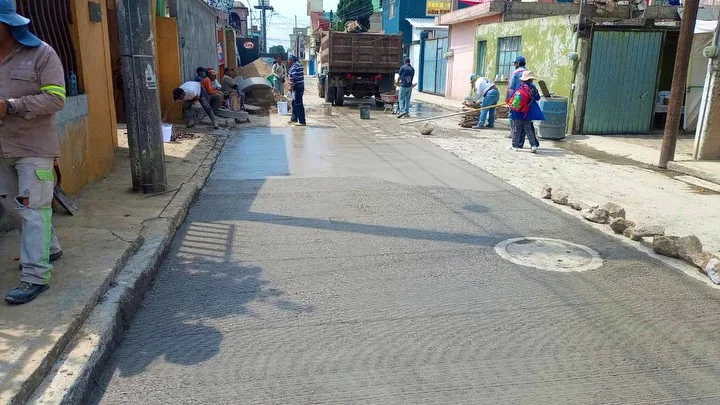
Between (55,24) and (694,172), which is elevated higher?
(55,24)

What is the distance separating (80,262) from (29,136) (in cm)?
103

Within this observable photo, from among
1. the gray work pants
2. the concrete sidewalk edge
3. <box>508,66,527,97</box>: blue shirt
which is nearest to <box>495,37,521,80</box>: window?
<box>508,66,527,97</box>: blue shirt

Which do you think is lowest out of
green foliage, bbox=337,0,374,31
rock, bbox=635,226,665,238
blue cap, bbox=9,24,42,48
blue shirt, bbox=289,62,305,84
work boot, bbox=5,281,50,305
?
rock, bbox=635,226,665,238

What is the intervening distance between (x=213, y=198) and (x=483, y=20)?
57.6 ft

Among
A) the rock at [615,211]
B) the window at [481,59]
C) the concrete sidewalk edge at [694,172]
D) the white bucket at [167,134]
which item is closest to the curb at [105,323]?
the rock at [615,211]

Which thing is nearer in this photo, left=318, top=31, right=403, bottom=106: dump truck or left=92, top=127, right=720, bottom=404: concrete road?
left=92, top=127, right=720, bottom=404: concrete road

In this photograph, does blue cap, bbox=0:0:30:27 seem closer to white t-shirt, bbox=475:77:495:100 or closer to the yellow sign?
white t-shirt, bbox=475:77:495:100

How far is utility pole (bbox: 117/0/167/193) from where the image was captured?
603 cm

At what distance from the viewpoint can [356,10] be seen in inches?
1965

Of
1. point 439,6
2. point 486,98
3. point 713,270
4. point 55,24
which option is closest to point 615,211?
point 713,270

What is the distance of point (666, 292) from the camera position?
4230 mm

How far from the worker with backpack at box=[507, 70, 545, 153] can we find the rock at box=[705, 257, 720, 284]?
6.17m

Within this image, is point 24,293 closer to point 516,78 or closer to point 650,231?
point 650,231

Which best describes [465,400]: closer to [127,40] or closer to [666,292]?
[666,292]
